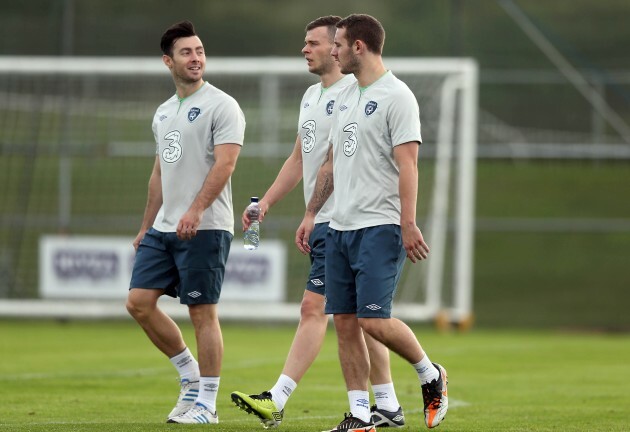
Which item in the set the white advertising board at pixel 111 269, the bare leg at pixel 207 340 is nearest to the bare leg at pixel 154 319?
the bare leg at pixel 207 340

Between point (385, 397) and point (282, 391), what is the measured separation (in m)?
0.59

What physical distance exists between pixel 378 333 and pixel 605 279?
72.5ft

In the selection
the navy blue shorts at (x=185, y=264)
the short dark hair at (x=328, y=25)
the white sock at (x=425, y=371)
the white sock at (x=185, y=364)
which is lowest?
the white sock at (x=185, y=364)

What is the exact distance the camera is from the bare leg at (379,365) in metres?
7.79

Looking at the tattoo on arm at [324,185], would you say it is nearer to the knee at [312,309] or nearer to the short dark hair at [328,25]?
the knee at [312,309]

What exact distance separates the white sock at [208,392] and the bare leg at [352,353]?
110cm

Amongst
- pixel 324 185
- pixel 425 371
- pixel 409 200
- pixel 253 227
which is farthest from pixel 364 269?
pixel 253 227

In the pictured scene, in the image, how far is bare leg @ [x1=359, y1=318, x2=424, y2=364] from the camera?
7.13 meters

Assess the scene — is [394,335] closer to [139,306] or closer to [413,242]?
[413,242]

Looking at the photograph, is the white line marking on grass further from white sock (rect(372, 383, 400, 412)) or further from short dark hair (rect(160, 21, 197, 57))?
white sock (rect(372, 383, 400, 412))

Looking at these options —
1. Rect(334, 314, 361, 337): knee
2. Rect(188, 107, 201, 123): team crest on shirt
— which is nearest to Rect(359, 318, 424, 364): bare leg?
Rect(334, 314, 361, 337): knee

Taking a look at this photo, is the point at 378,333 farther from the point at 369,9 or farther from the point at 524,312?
the point at 369,9

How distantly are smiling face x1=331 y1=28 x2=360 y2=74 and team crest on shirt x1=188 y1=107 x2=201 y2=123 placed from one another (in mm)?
1207

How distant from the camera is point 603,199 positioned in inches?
1218
